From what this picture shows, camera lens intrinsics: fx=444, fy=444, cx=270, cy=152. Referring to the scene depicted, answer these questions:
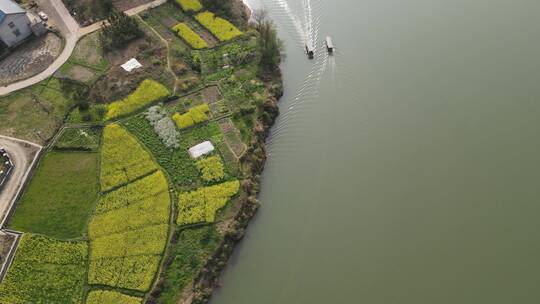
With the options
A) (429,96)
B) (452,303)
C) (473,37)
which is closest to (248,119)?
A: (429,96)

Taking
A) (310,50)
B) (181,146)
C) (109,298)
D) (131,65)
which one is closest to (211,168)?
(181,146)

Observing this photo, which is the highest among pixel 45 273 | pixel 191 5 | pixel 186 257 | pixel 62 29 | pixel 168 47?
pixel 62 29

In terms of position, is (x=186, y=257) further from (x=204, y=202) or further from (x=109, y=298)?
(x=109, y=298)

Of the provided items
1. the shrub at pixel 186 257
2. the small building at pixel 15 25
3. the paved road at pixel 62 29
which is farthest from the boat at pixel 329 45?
the small building at pixel 15 25

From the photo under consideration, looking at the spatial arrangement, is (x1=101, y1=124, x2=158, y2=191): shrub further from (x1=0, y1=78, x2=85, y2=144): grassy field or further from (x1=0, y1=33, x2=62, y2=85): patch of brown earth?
(x1=0, y1=33, x2=62, y2=85): patch of brown earth

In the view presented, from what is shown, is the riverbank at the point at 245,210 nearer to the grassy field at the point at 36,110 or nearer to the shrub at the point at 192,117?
the shrub at the point at 192,117

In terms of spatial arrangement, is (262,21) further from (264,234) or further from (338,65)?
(264,234)

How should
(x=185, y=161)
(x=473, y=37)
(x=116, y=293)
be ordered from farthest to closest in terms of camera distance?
(x=473, y=37) < (x=185, y=161) < (x=116, y=293)
